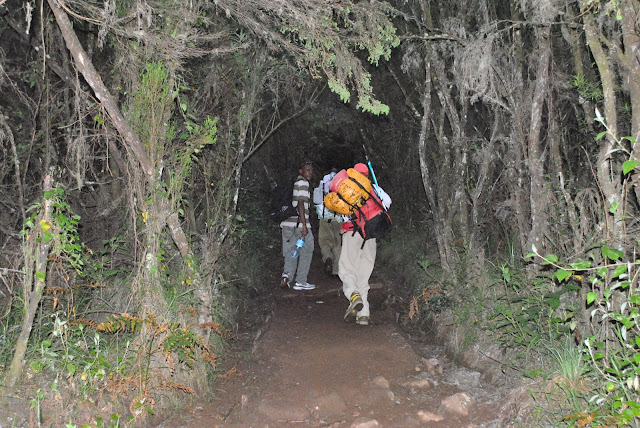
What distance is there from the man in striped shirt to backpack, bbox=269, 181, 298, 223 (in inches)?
2.9

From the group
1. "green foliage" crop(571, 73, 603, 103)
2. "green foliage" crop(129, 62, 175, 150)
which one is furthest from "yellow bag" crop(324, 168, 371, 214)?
"green foliage" crop(571, 73, 603, 103)

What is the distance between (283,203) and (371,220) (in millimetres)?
2474

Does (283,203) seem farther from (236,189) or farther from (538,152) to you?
(538,152)

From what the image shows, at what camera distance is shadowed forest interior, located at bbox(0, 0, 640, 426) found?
13.4 feet

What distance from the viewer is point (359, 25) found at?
5.53 meters

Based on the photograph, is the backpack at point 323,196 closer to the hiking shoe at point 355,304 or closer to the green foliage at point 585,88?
the hiking shoe at point 355,304

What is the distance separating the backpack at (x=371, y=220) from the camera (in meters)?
6.98

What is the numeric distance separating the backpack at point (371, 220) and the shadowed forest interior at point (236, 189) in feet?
3.01

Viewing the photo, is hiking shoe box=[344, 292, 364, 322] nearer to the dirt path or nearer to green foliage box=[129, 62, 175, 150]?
the dirt path

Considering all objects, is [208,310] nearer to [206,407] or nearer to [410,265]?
[206,407]

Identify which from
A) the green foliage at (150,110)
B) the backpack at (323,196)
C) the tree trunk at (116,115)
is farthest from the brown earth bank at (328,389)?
the green foliage at (150,110)

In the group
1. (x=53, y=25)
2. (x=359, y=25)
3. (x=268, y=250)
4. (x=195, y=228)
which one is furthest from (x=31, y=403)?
(x=268, y=250)

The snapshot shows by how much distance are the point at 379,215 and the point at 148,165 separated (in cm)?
325

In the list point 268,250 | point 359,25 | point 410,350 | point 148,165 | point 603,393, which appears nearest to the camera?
point 603,393
